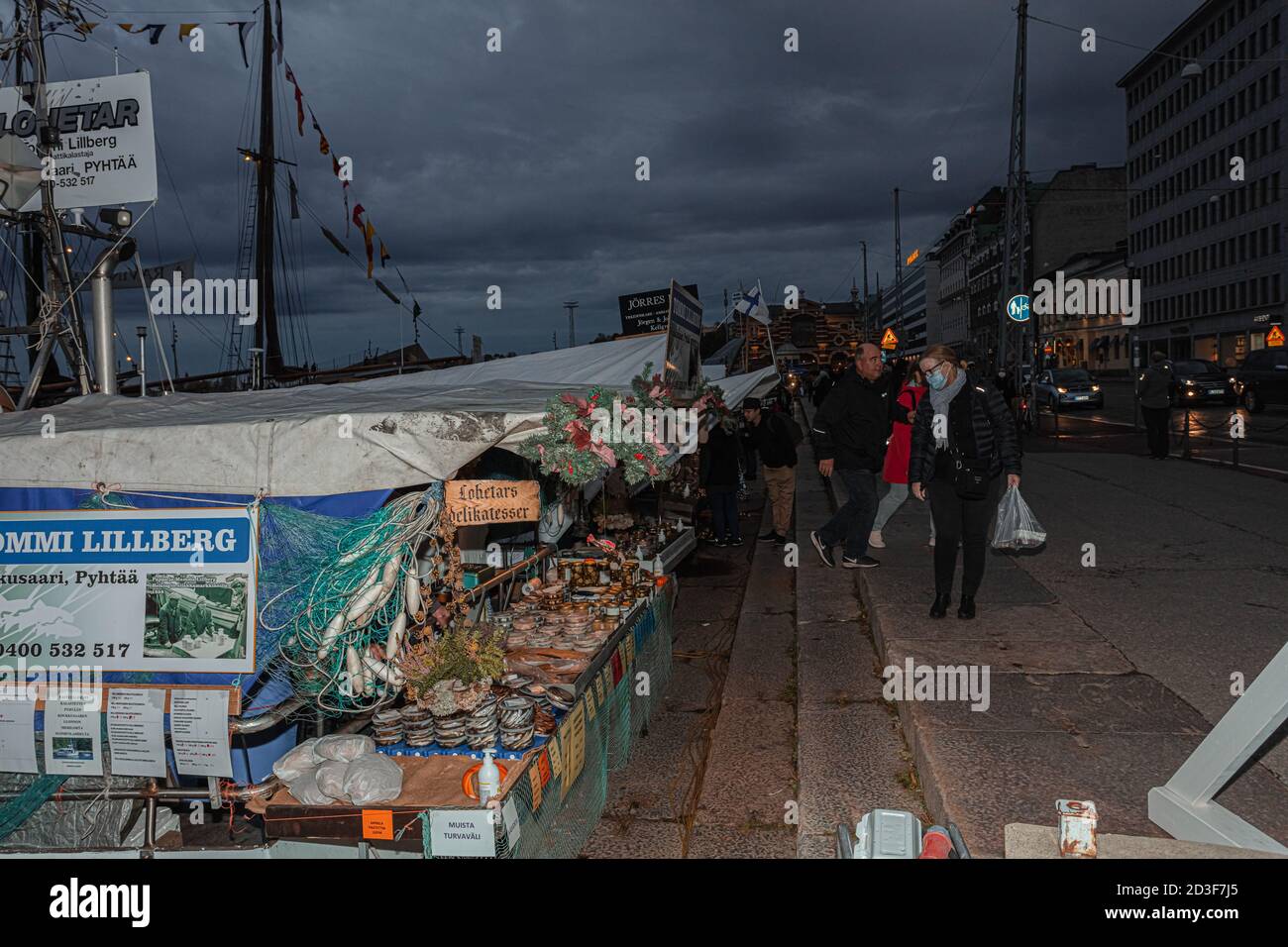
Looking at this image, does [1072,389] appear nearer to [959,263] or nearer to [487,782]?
[487,782]

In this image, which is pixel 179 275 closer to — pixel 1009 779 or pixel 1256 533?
pixel 1009 779

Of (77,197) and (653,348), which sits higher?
(77,197)

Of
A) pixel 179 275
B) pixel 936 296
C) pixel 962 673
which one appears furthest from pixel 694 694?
pixel 936 296

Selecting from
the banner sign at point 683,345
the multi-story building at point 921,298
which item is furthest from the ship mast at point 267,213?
the multi-story building at point 921,298

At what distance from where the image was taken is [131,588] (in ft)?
12.7

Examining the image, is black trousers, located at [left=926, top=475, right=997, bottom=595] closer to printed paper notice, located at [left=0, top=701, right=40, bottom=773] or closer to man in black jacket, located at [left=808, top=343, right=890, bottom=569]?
man in black jacket, located at [left=808, top=343, right=890, bottom=569]

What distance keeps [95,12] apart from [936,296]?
525ft

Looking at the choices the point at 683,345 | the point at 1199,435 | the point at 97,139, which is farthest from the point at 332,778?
the point at 1199,435

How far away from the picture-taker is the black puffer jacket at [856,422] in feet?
29.4

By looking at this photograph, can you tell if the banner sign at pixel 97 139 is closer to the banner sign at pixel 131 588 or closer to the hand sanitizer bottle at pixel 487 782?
the banner sign at pixel 131 588

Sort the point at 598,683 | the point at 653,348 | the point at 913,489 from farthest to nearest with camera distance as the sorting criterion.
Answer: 1. the point at 653,348
2. the point at 913,489
3. the point at 598,683

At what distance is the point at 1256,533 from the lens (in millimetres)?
9648

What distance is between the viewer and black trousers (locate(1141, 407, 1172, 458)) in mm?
17109

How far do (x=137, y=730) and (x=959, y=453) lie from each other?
5.26 meters
